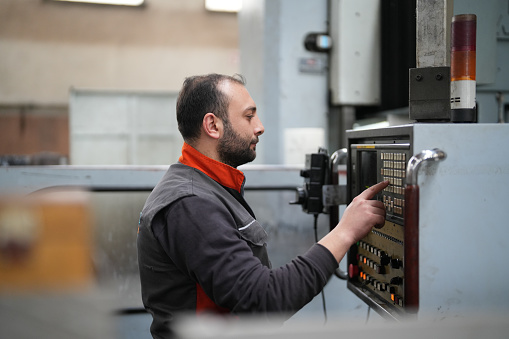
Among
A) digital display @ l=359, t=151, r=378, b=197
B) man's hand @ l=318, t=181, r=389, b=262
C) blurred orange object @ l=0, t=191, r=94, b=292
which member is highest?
digital display @ l=359, t=151, r=378, b=197

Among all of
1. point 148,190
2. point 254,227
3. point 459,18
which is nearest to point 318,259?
point 254,227

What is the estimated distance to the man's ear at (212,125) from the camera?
1.38 m

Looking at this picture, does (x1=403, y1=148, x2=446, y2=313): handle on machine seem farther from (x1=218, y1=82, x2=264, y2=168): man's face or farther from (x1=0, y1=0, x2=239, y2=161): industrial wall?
(x1=0, y1=0, x2=239, y2=161): industrial wall

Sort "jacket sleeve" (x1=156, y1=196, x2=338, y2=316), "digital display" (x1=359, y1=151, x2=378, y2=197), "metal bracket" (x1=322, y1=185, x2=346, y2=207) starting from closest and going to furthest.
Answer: "jacket sleeve" (x1=156, y1=196, x2=338, y2=316) → "digital display" (x1=359, y1=151, x2=378, y2=197) → "metal bracket" (x1=322, y1=185, x2=346, y2=207)

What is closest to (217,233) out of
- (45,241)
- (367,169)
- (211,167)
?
(211,167)

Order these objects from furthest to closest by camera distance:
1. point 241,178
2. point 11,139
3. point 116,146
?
1. point 11,139
2. point 116,146
3. point 241,178

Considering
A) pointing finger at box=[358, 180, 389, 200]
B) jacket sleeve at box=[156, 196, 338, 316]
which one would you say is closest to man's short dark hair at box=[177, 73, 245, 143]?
jacket sleeve at box=[156, 196, 338, 316]

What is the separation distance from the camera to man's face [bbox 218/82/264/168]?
140 centimetres

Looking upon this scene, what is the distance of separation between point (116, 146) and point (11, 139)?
225 cm

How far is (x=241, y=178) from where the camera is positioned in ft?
4.61

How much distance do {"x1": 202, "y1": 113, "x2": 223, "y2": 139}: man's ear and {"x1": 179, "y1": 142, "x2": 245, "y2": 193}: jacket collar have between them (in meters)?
0.06

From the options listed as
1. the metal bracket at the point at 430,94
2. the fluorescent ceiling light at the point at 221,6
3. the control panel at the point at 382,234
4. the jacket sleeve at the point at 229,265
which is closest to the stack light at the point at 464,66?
the metal bracket at the point at 430,94

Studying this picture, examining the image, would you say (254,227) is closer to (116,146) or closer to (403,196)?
(403,196)

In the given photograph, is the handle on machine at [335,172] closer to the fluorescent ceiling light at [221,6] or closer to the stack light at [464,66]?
the stack light at [464,66]
